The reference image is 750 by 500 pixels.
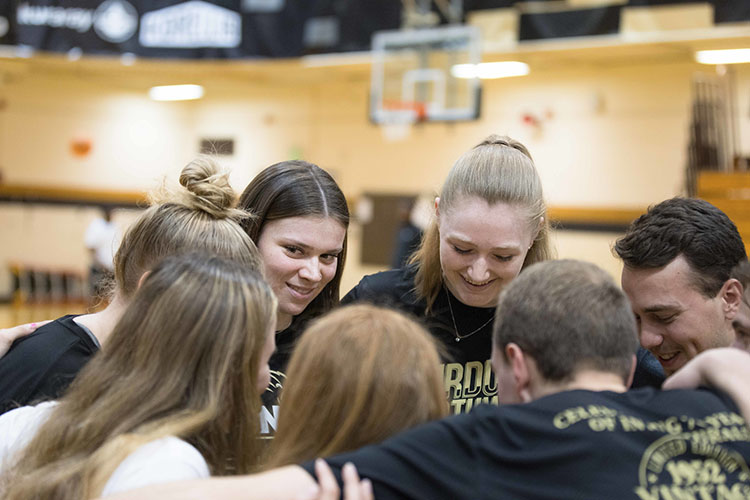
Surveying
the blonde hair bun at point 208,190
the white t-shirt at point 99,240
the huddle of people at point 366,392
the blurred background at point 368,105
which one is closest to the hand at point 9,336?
the huddle of people at point 366,392

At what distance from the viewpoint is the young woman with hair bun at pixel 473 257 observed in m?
2.46

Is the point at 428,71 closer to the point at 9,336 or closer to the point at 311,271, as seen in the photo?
the point at 311,271

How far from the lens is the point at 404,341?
166 cm

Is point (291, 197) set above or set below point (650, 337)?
above

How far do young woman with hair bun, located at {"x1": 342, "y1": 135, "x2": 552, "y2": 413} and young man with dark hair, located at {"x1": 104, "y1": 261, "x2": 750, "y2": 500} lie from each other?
74 centimetres

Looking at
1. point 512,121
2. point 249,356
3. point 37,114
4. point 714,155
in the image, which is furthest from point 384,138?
point 249,356

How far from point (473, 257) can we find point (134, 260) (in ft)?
3.38

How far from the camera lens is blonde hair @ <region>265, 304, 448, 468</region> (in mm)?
1593

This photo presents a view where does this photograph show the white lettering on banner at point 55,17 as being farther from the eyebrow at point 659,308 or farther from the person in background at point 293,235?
the eyebrow at point 659,308

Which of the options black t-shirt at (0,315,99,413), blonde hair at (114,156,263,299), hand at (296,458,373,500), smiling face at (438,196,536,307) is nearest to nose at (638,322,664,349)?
smiling face at (438,196,536,307)

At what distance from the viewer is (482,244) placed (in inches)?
96.2

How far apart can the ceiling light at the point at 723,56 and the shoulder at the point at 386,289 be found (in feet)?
28.3

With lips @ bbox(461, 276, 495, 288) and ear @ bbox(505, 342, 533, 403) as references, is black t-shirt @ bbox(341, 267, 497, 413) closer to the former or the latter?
lips @ bbox(461, 276, 495, 288)

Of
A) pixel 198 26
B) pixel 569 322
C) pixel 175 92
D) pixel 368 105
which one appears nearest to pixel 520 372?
pixel 569 322
